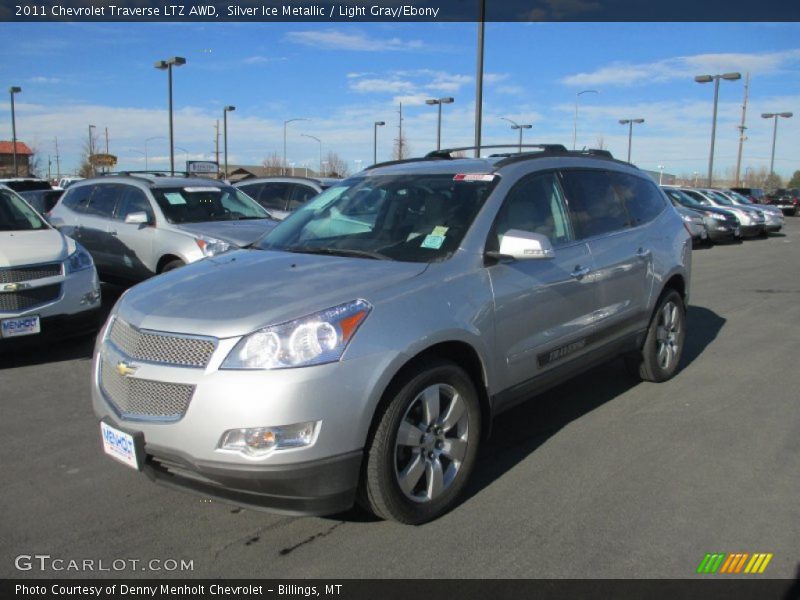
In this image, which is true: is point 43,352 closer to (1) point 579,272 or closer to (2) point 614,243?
(1) point 579,272

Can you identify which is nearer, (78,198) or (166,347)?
(166,347)

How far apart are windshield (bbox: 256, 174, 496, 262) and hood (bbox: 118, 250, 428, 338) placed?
0.21 meters

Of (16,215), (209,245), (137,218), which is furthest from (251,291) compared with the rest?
(137,218)

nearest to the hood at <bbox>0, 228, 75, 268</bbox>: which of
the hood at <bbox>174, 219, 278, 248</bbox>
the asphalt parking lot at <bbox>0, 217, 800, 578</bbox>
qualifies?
the asphalt parking lot at <bbox>0, 217, 800, 578</bbox>

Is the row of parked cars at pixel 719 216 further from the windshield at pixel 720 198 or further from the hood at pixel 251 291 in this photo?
the hood at pixel 251 291

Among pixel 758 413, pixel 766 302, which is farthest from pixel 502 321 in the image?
pixel 766 302

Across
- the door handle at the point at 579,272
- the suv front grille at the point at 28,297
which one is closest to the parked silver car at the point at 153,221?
the suv front grille at the point at 28,297

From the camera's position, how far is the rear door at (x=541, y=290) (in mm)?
3850

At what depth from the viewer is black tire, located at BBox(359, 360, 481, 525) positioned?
10.2 ft

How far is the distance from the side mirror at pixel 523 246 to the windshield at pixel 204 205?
6.41 metres

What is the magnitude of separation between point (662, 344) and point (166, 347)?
4311mm

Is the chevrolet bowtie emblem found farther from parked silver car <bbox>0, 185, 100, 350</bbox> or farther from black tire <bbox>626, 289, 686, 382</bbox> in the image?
black tire <bbox>626, 289, 686, 382</bbox>

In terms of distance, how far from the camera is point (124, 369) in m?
3.18
